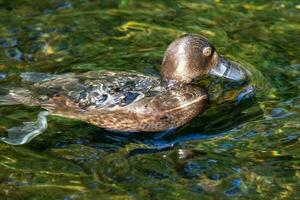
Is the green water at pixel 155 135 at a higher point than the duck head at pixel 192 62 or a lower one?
lower

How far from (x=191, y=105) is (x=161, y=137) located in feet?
1.74

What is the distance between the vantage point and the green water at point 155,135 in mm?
6301

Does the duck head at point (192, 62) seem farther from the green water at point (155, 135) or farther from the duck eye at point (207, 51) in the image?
the green water at point (155, 135)

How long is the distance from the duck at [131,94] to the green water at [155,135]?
0.10 m

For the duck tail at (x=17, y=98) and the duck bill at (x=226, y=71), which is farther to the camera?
the duck bill at (x=226, y=71)

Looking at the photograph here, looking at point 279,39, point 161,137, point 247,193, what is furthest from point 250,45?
point 247,193

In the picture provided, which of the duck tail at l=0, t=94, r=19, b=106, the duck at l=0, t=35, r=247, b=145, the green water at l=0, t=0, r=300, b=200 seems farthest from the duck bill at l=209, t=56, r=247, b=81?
the duck tail at l=0, t=94, r=19, b=106

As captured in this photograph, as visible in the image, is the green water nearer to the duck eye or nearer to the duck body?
the duck body

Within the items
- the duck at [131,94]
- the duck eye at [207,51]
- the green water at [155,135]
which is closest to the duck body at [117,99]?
the duck at [131,94]

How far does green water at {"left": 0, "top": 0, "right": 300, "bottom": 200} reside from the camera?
20.7 ft

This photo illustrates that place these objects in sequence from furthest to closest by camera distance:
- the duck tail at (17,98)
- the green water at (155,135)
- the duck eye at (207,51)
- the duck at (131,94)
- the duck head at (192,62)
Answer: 1. the duck eye at (207,51)
2. the duck head at (192,62)
3. the duck tail at (17,98)
4. the duck at (131,94)
5. the green water at (155,135)

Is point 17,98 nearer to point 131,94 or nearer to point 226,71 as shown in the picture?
point 131,94

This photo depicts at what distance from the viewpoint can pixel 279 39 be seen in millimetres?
8938

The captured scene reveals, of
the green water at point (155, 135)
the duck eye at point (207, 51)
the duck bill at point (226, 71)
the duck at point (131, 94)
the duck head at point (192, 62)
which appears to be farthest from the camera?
the duck bill at point (226, 71)
